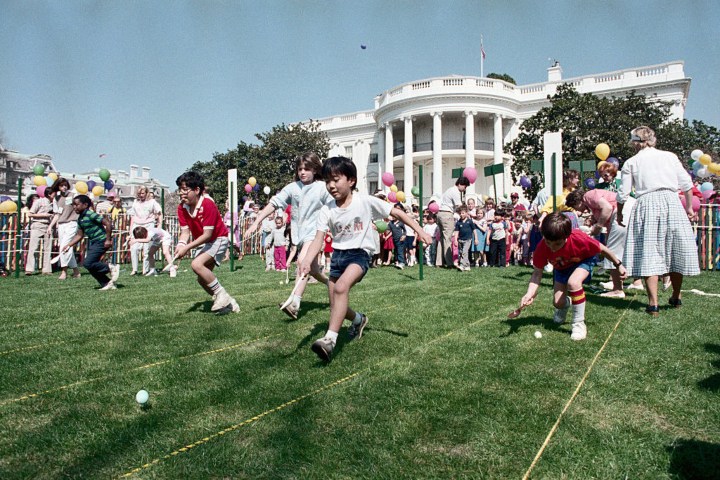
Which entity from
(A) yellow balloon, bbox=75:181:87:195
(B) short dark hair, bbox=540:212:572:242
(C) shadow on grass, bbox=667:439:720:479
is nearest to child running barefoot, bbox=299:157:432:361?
(B) short dark hair, bbox=540:212:572:242

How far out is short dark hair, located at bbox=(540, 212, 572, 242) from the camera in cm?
455

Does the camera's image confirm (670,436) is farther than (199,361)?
No

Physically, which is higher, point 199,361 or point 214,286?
point 214,286

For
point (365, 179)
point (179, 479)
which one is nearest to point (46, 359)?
point (179, 479)

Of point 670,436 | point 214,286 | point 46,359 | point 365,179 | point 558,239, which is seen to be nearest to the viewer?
point 670,436

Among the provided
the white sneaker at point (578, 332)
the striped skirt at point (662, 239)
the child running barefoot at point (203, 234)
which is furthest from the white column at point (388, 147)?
the white sneaker at point (578, 332)

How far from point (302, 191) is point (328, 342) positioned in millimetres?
3032

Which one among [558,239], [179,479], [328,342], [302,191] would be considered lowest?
[179,479]

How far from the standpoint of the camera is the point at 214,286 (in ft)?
20.2

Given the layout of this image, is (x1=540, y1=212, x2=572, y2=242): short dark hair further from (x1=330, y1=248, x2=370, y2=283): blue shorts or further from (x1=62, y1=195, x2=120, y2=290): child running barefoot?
(x1=62, y1=195, x2=120, y2=290): child running barefoot

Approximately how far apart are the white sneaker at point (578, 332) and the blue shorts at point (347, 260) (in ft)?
6.73

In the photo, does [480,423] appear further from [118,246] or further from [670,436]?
[118,246]

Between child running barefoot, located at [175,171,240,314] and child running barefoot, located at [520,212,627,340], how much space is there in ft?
12.2

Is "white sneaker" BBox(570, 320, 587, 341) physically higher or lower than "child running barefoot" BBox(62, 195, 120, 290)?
lower
